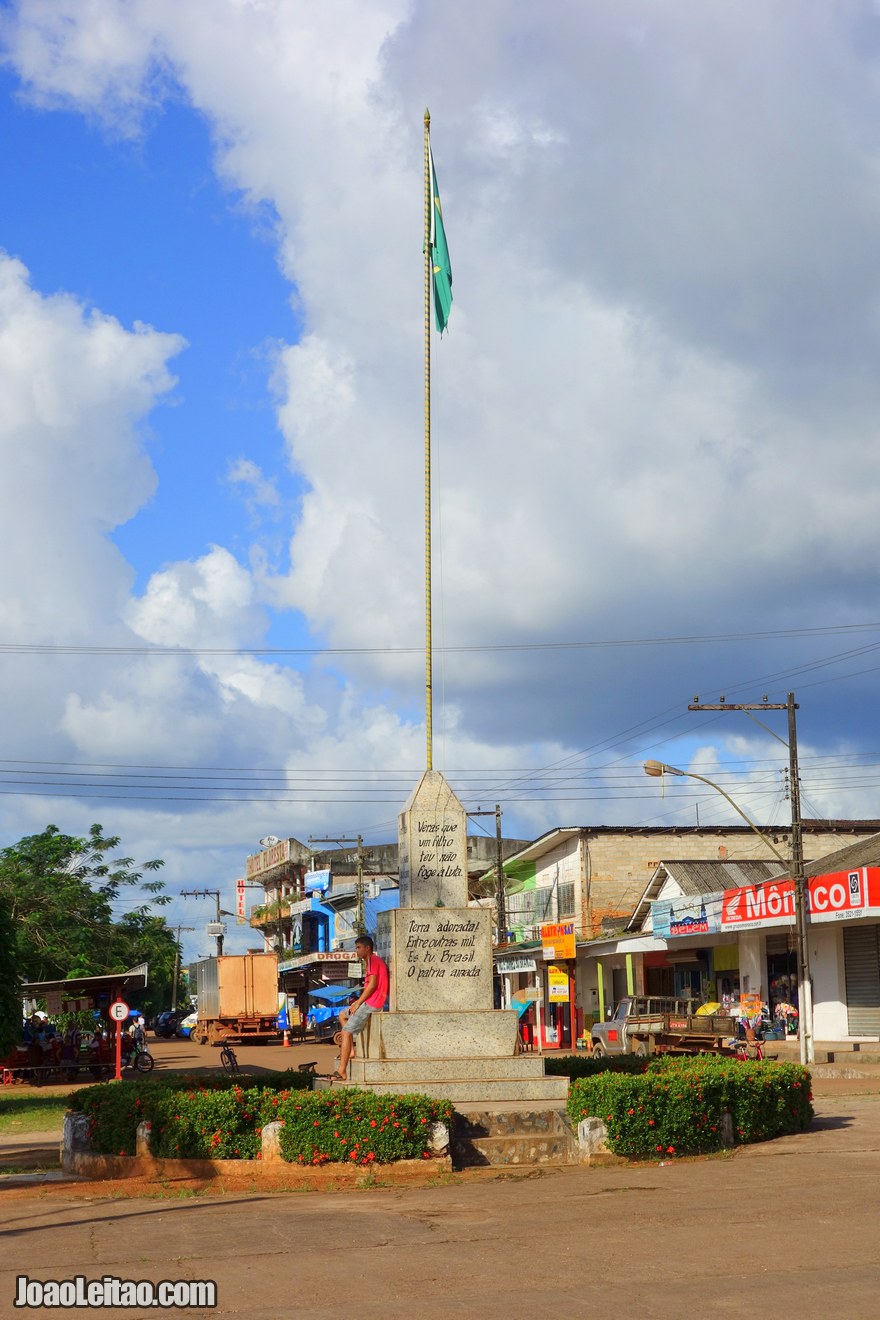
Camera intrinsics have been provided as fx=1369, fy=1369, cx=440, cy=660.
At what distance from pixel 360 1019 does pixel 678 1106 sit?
11.3 ft

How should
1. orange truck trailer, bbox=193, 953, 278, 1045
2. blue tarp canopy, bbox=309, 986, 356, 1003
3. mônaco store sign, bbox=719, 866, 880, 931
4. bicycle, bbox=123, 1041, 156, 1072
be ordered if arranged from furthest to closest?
blue tarp canopy, bbox=309, 986, 356, 1003, orange truck trailer, bbox=193, 953, 278, 1045, bicycle, bbox=123, 1041, 156, 1072, mônaco store sign, bbox=719, 866, 880, 931

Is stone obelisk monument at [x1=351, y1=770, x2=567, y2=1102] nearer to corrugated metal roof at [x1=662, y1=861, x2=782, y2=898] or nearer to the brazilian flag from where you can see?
the brazilian flag

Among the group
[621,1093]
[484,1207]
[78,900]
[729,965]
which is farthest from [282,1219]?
[78,900]

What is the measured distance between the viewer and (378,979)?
1415cm

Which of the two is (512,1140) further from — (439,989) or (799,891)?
(799,891)

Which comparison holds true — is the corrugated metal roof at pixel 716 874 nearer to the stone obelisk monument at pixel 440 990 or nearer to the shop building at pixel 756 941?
the shop building at pixel 756 941

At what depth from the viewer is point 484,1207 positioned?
10.4m

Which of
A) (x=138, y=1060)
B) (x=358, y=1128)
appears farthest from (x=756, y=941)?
(x=358, y=1128)

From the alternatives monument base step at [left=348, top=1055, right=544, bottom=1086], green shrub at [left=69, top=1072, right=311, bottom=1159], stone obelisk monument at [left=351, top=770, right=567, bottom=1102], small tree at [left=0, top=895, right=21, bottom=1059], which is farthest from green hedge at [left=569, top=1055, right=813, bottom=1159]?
small tree at [left=0, top=895, right=21, bottom=1059]

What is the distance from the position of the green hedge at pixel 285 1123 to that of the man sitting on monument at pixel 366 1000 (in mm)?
1290

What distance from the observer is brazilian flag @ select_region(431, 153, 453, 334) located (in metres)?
18.2

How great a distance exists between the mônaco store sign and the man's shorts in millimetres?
18879

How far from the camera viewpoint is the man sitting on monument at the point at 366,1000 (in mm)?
14133

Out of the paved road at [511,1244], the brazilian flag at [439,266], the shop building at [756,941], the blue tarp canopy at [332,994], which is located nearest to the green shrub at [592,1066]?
the paved road at [511,1244]
